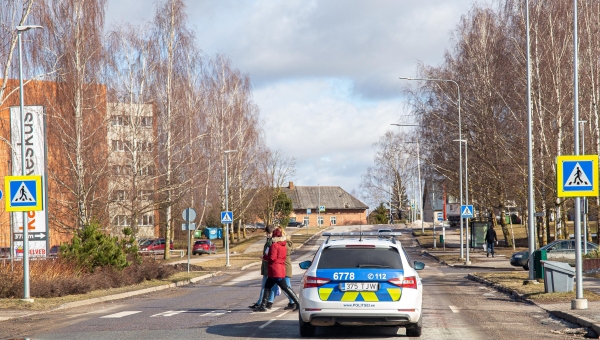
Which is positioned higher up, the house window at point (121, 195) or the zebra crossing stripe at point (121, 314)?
the house window at point (121, 195)

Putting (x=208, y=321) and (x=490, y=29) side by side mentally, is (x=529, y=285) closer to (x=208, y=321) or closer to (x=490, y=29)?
(x=208, y=321)

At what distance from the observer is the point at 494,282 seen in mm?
25469

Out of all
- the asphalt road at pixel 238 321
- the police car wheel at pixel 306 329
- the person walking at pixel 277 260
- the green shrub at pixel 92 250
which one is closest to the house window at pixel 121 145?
the green shrub at pixel 92 250

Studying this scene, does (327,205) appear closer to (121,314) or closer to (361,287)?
(121,314)

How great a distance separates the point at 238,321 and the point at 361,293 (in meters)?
3.97

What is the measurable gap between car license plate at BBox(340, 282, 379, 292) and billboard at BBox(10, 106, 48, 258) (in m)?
13.9

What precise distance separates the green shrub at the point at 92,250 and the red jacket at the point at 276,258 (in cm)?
960

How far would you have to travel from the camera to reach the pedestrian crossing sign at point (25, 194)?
18859 millimetres

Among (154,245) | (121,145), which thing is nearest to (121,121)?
(121,145)

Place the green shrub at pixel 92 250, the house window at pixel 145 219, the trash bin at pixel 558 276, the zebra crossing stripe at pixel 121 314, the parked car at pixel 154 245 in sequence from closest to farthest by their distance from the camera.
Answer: the zebra crossing stripe at pixel 121 314 < the trash bin at pixel 558 276 < the green shrub at pixel 92 250 < the house window at pixel 145 219 < the parked car at pixel 154 245

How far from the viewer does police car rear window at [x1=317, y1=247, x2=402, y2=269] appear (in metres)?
12.1

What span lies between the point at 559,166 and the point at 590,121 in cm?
2598

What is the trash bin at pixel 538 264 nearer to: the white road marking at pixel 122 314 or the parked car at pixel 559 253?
the white road marking at pixel 122 314

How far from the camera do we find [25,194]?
62.0ft
